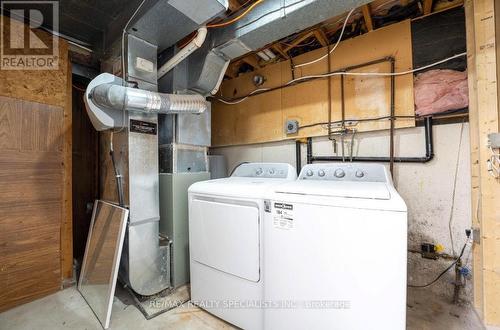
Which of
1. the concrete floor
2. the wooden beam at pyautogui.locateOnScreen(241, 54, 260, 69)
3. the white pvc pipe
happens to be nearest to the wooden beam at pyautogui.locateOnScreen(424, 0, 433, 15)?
the wooden beam at pyautogui.locateOnScreen(241, 54, 260, 69)

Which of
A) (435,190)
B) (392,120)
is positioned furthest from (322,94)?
(435,190)

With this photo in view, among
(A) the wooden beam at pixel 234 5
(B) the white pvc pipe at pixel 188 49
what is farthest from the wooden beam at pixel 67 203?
(A) the wooden beam at pixel 234 5

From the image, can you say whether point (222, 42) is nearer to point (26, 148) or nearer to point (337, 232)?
point (337, 232)

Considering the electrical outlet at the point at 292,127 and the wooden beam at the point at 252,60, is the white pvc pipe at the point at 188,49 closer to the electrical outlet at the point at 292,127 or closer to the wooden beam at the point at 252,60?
the wooden beam at the point at 252,60

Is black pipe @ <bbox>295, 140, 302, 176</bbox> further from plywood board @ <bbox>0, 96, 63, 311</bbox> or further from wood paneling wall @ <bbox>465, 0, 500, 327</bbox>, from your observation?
plywood board @ <bbox>0, 96, 63, 311</bbox>

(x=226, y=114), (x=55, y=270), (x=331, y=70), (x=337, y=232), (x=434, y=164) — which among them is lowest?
(x=55, y=270)

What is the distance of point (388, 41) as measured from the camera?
2.00m

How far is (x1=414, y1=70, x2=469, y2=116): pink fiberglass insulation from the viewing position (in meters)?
1.72

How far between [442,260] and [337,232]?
4.50 ft

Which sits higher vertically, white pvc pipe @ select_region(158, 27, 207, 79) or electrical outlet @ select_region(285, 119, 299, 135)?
white pvc pipe @ select_region(158, 27, 207, 79)

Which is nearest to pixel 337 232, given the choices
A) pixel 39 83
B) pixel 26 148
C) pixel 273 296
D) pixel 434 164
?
pixel 273 296

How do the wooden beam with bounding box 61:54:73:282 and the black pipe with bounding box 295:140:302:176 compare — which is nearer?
the wooden beam with bounding box 61:54:73:282

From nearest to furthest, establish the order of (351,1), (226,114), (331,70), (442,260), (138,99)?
(351,1) → (138,99) → (442,260) → (331,70) → (226,114)

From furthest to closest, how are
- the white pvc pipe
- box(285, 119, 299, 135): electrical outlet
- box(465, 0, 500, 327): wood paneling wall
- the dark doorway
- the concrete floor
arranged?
1. the dark doorway
2. box(285, 119, 299, 135): electrical outlet
3. the white pvc pipe
4. the concrete floor
5. box(465, 0, 500, 327): wood paneling wall
